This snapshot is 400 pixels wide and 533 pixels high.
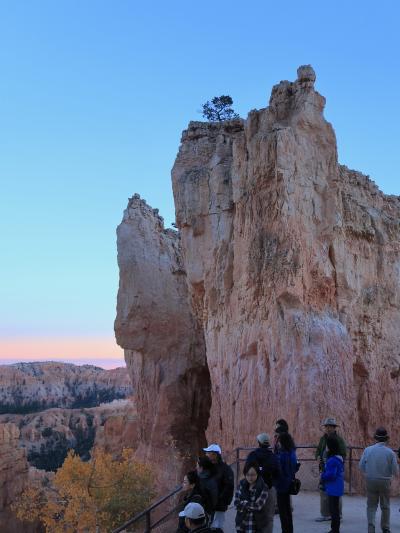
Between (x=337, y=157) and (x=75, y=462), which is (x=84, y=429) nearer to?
(x=75, y=462)

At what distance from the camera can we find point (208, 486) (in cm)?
748

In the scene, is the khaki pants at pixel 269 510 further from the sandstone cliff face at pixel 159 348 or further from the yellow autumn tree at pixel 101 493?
the sandstone cliff face at pixel 159 348

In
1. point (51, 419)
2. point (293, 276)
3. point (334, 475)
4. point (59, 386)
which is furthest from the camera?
point (59, 386)

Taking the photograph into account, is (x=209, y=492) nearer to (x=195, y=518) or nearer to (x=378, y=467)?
(x=195, y=518)

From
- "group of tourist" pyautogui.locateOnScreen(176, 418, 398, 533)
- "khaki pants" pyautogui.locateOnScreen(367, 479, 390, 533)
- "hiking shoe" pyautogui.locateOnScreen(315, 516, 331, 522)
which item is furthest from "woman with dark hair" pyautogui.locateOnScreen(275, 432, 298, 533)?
"hiking shoe" pyautogui.locateOnScreen(315, 516, 331, 522)

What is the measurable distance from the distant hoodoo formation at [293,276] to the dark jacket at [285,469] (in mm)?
7838

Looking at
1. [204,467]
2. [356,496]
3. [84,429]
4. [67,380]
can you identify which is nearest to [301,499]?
[356,496]

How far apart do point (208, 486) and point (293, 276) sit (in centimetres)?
1080

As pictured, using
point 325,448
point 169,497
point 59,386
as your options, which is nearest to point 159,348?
point 169,497

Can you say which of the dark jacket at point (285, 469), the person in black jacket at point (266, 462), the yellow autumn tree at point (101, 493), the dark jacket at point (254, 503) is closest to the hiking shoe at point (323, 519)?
the dark jacket at point (285, 469)

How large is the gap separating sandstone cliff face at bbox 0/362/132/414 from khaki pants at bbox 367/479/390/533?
375 feet

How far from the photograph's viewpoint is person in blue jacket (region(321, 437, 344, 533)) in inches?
352

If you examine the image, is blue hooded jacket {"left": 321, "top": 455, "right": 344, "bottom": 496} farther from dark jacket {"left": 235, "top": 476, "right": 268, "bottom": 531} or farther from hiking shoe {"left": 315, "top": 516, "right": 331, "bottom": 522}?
hiking shoe {"left": 315, "top": 516, "right": 331, "bottom": 522}

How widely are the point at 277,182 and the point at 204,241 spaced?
5.52 metres
